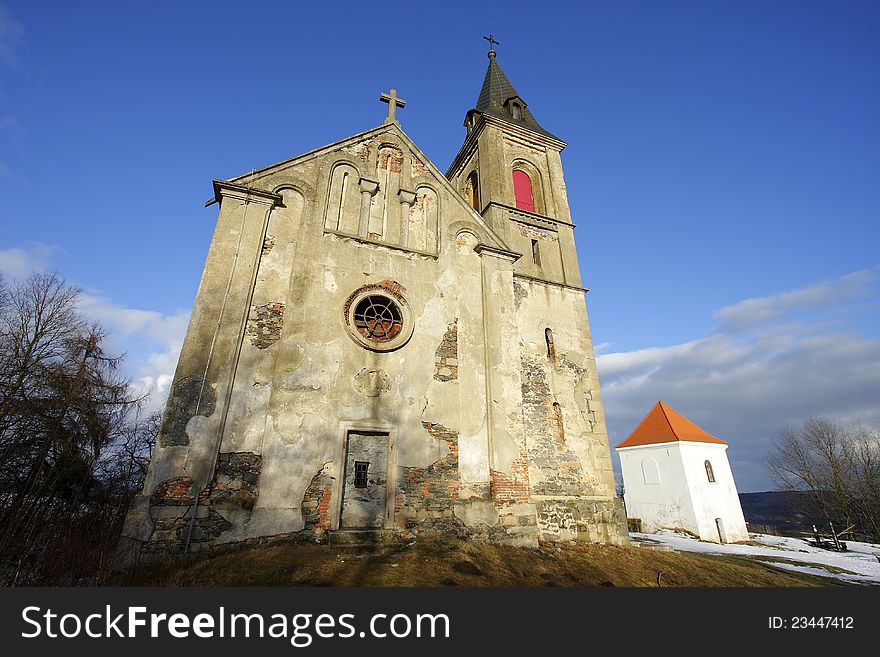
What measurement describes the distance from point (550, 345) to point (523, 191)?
7.65 metres

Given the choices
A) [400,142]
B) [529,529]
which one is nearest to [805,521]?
[529,529]

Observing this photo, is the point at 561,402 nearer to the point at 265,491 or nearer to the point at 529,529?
the point at 529,529

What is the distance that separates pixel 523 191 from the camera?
17672 mm

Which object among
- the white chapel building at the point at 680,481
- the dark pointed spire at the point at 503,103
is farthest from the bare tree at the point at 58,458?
the white chapel building at the point at 680,481

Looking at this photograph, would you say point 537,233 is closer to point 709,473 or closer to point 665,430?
point 665,430

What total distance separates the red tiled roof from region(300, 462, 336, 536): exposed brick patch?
2583 centimetres

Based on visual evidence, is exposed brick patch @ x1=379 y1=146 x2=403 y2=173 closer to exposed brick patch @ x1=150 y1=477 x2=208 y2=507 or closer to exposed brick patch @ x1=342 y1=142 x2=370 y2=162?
exposed brick patch @ x1=342 y1=142 x2=370 y2=162

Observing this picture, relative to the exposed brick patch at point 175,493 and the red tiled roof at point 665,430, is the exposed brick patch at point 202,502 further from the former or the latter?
the red tiled roof at point 665,430

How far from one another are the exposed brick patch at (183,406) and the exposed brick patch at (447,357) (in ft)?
16.3

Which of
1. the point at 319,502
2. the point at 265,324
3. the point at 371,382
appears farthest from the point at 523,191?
the point at 319,502

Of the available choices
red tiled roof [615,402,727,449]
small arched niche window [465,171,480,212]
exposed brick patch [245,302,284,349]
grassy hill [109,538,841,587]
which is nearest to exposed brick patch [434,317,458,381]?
grassy hill [109,538,841,587]

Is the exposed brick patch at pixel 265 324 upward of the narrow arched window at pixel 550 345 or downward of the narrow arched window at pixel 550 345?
downward

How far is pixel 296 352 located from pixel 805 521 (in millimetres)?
41482

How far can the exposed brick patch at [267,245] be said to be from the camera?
9.48 metres
